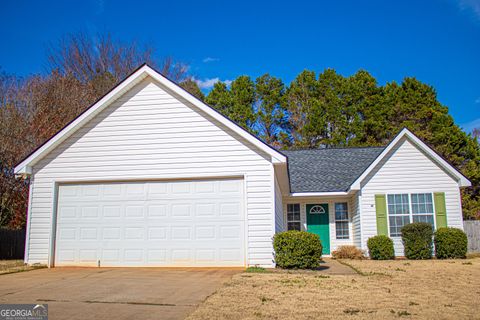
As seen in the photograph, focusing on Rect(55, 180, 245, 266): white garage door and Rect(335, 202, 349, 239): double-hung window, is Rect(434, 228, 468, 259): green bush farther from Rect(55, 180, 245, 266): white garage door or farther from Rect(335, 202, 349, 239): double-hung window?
Rect(55, 180, 245, 266): white garage door

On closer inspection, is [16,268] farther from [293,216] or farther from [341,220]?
[341,220]

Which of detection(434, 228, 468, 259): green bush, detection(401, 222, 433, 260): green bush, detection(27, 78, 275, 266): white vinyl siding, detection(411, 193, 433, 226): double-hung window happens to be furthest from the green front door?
detection(27, 78, 275, 266): white vinyl siding

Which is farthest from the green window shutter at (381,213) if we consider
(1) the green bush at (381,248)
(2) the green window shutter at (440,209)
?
(2) the green window shutter at (440,209)

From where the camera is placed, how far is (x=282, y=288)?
839cm

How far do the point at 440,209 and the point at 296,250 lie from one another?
8892mm

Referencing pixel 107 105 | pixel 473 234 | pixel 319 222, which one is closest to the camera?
pixel 107 105

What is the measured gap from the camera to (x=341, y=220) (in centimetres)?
1966

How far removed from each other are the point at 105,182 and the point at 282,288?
7.08 m

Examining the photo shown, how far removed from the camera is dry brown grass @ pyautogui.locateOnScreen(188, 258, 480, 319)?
6.40 metres

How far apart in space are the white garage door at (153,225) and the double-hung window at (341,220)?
8.76 meters

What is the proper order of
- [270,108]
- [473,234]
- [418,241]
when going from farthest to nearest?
[270,108]
[473,234]
[418,241]

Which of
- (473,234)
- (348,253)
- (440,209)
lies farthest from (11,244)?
(473,234)

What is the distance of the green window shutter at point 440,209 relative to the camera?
56.5 ft

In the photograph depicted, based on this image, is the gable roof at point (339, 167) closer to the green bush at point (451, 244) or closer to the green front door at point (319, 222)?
the green front door at point (319, 222)
